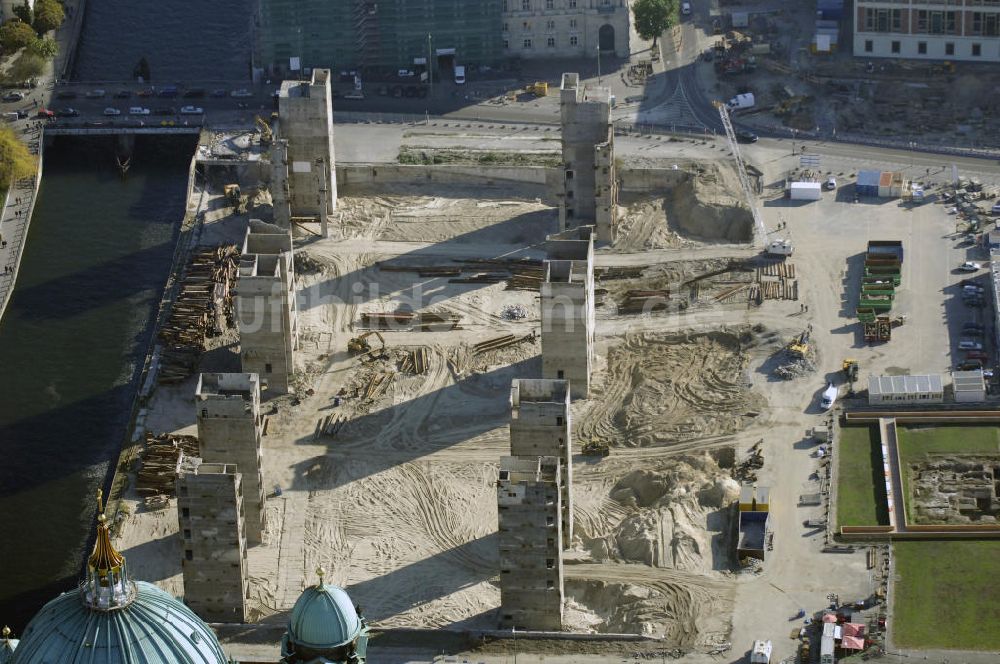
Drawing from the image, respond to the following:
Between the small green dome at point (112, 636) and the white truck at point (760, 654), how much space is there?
45975mm

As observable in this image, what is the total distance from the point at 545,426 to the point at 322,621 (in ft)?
129

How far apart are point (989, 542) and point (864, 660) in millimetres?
19446

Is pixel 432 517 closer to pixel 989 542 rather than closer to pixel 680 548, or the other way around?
pixel 680 548

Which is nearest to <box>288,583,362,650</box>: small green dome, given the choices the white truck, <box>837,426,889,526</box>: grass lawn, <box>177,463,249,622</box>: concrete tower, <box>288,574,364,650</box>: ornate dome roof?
<box>288,574,364,650</box>: ornate dome roof

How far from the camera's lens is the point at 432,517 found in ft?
643

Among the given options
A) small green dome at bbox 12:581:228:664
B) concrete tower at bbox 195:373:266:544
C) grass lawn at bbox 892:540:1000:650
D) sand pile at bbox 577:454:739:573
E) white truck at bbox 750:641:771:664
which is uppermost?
concrete tower at bbox 195:373:266:544

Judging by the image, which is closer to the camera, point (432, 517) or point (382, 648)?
point (382, 648)

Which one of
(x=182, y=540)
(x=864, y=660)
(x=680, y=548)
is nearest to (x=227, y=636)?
(x=182, y=540)

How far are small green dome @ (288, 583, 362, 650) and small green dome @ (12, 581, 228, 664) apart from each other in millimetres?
10773

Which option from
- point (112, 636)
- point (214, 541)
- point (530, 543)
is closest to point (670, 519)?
point (530, 543)

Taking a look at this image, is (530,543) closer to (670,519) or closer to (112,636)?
(670,519)

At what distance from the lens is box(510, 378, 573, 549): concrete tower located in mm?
187875

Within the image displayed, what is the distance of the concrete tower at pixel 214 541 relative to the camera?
179375 mm

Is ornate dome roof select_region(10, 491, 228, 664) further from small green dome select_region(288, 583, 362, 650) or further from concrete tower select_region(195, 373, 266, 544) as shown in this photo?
concrete tower select_region(195, 373, 266, 544)
